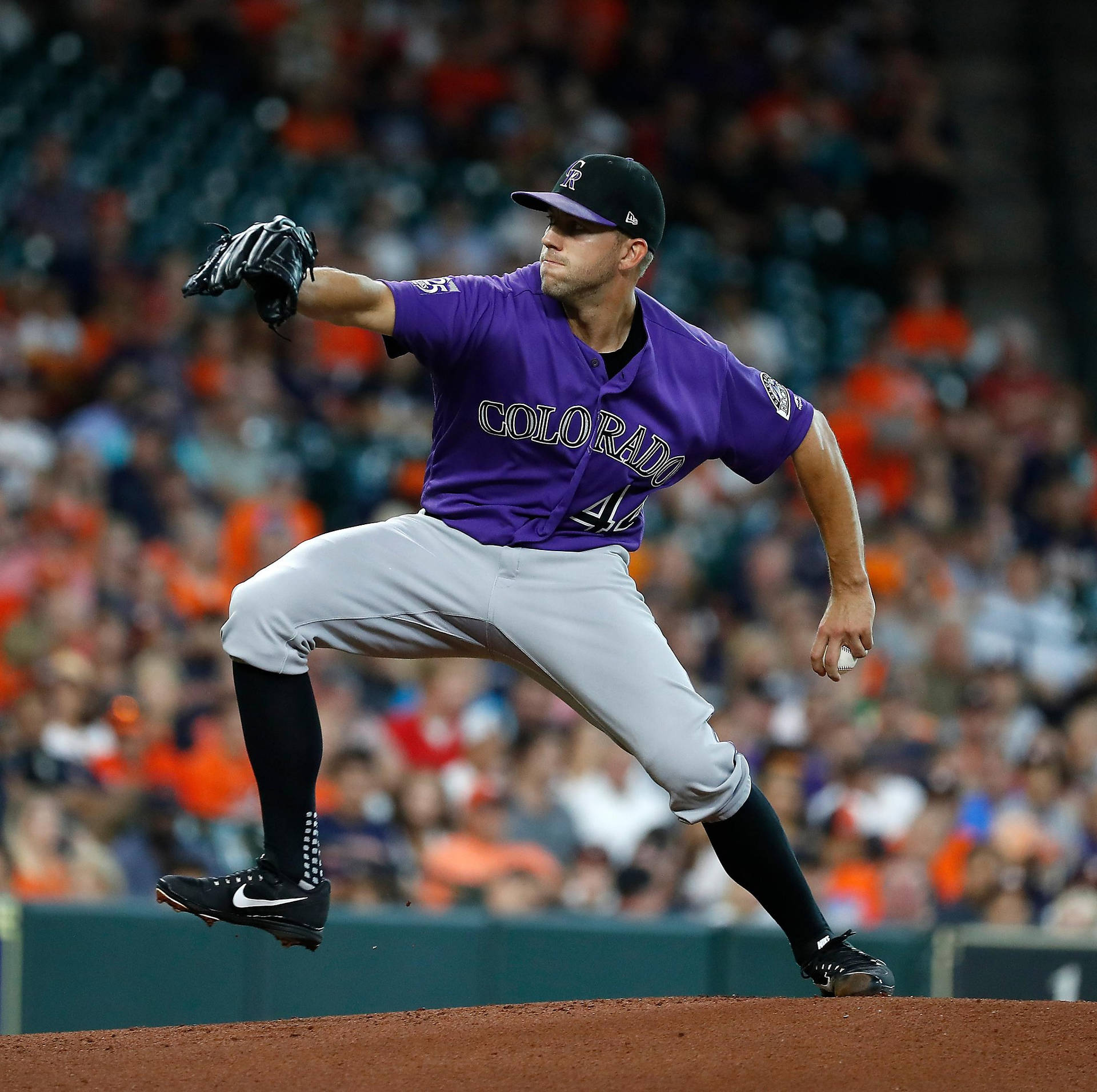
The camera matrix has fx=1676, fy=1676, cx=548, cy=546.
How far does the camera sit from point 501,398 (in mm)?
3592

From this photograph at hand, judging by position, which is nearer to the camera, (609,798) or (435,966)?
(435,966)

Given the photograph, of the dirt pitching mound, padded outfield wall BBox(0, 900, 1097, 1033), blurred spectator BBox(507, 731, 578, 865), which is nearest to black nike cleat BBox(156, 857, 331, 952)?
the dirt pitching mound

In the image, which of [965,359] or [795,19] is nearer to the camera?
[965,359]

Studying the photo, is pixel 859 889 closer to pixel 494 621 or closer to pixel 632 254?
pixel 494 621

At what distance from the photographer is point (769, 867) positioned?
3.83 m

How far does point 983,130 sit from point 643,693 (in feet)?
36.8

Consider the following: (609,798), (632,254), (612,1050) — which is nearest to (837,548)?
(632,254)

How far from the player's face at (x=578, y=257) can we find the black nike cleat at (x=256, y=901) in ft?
4.58

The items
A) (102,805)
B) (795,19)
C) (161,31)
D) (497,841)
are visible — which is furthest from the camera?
(795,19)

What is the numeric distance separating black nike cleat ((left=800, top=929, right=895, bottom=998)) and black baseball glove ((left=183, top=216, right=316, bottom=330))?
6.27 ft

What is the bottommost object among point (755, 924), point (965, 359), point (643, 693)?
point (755, 924)

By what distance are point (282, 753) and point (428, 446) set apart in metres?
4.97

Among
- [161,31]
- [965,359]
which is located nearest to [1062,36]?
[965,359]

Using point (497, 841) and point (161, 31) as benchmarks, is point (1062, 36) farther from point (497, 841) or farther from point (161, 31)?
point (497, 841)
